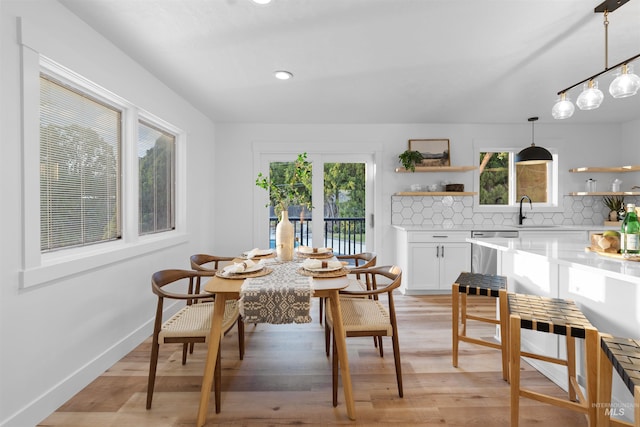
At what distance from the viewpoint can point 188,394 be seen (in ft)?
6.08

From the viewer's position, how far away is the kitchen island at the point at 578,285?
146 cm

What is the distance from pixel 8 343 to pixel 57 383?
0.44 meters

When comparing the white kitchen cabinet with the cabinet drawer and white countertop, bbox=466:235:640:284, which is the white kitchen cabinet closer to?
the cabinet drawer

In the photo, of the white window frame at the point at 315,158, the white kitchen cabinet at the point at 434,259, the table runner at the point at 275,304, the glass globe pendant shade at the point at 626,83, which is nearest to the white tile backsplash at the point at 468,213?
the white window frame at the point at 315,158

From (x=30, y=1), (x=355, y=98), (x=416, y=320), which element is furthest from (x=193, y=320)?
(x=355, y=98)

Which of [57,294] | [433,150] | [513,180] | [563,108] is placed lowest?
[57,294]

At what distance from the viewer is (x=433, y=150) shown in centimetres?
434

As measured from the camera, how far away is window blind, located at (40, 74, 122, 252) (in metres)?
1.80

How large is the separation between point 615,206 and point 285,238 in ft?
15.9

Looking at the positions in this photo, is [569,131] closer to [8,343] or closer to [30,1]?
[30,1]

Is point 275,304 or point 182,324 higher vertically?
point 275,304

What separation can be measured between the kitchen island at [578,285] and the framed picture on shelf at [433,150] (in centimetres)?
209

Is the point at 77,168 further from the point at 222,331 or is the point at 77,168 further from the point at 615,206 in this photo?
the point at 615,206

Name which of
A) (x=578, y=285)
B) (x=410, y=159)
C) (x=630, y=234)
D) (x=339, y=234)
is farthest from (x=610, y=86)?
(x=339, y=234)
